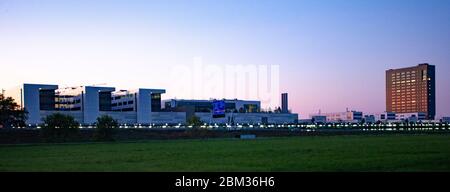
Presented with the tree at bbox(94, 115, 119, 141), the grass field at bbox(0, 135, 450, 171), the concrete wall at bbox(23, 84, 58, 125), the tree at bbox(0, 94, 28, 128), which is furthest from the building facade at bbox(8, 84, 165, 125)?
the grass field at bbox(0, 135, 450, 171)

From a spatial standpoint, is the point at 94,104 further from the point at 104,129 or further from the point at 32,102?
the point at 104,129

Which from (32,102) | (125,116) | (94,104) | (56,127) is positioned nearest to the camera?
(56,127)

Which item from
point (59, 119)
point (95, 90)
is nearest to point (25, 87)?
point (95, 90)

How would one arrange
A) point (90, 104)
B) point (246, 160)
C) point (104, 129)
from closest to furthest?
point (246, 160) < point (104, 129) < point (90, 104)

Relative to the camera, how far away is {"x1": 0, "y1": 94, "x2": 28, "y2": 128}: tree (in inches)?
4424

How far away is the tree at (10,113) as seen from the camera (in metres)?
112

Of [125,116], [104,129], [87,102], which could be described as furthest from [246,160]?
[125,116]

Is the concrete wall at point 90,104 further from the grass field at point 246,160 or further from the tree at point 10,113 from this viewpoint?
the grass field at point 246,160

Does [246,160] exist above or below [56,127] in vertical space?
above

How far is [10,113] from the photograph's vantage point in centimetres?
11375

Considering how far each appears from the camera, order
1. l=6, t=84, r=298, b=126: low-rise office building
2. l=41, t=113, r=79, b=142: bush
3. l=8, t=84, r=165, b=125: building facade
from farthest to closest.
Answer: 1. l=6, t=84, r=298, b=126: low-rise office building
2. l=8, t=84, r=165, b=125: building facade
3. l=41, t=113, r=79, b=142: bush

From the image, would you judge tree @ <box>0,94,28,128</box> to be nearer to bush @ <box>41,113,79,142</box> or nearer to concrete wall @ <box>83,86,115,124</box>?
bush @ <box>41,113,79,142</box>
